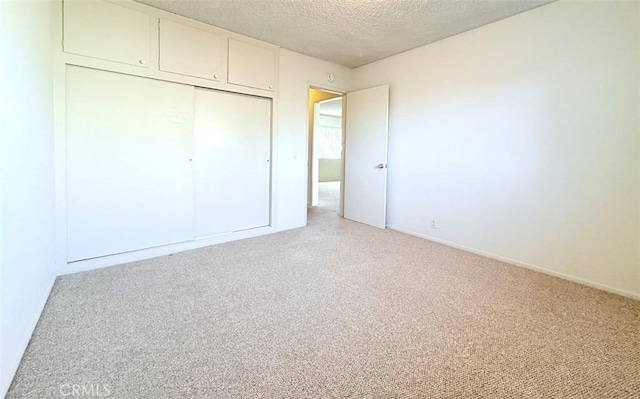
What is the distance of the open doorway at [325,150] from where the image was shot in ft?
20.3

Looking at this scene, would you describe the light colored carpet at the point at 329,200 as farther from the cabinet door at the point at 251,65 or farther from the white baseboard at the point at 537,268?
the cabinet door at the point at 251,65

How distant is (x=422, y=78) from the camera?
13.0 feet

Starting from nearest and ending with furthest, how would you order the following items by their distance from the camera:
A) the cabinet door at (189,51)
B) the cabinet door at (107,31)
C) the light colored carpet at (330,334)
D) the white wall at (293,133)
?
the light colored carpet at (330,334) → the cabinet door at (107,31) → the cabinet door at (189,51) → the white wall at (293,133)

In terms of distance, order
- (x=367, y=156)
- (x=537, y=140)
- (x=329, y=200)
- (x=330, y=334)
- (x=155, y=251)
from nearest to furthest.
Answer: (x=330, y=334) < (x=537, y=140) < (x=155, y=251) < (x=367, y=156) < (x=329, y=200)

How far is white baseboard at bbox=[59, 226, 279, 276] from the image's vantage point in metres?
2.79

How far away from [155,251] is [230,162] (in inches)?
51.7

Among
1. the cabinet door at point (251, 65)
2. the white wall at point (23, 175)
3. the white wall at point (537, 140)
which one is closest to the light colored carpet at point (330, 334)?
the white wall at point (23, 175)

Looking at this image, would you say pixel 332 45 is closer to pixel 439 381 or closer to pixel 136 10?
pixel 136 10

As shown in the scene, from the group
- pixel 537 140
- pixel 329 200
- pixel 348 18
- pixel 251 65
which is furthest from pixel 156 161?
pixel 329 200

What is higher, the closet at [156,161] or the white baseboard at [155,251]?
the closet at [156,161]

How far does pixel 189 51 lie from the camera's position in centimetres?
328

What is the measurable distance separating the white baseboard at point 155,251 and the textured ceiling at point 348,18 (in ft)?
7.93

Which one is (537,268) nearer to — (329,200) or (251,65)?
(251,65)

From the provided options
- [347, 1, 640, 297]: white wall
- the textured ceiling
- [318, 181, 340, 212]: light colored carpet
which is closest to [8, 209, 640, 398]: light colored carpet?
[347, 1, 640, 297]: white wall
